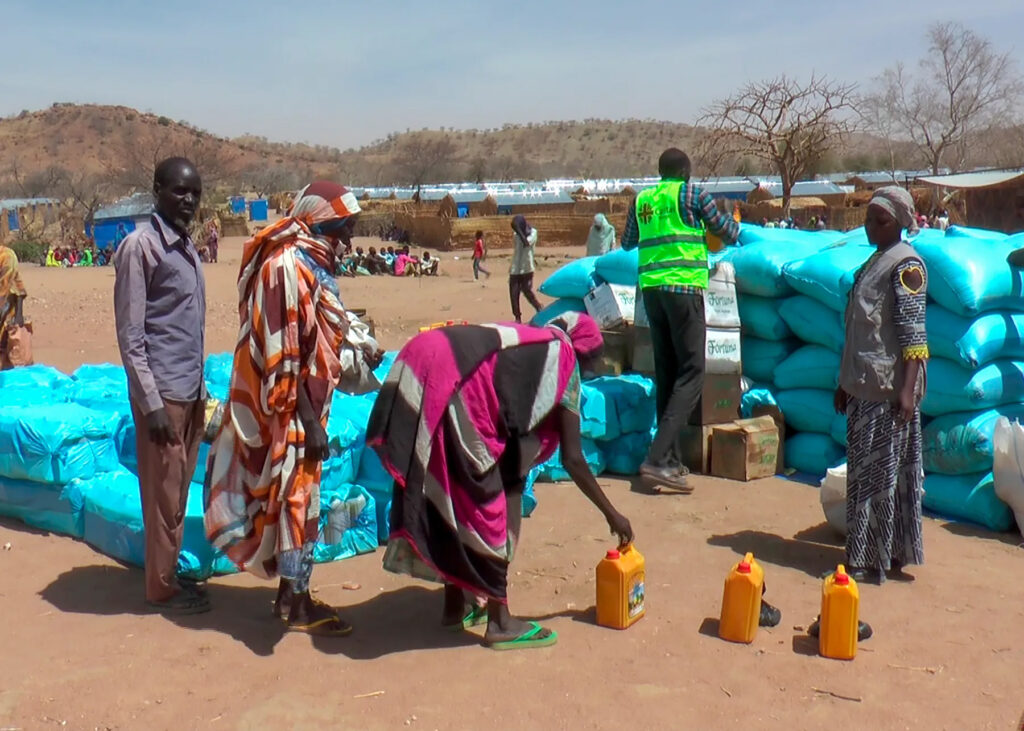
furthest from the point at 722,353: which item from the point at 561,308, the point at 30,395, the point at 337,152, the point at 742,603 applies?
the point at 337,152

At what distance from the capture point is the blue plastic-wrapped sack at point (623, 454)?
5.55m

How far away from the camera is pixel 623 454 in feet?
18.2

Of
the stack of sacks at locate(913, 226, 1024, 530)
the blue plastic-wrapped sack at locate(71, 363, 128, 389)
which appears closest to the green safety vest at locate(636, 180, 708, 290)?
the stack of sacks at locate(913, 226, 1024, 530)

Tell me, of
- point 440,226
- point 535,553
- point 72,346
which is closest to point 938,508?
point 535,553

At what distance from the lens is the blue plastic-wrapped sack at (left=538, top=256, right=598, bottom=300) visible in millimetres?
6547

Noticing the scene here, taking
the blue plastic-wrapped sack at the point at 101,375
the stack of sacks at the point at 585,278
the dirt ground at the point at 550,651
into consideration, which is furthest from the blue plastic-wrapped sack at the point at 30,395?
the stack of sacks at the point at 585,278

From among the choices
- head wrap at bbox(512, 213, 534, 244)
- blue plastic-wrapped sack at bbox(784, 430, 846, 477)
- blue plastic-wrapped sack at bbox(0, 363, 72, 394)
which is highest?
head wrap at bbox(512, 213, 534, 244)

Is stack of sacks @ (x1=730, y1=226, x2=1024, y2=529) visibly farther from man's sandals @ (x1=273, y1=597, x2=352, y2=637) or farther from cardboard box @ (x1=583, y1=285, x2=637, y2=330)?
man's sandals @ (x1=273, y1=597, x2=352, y2=637)

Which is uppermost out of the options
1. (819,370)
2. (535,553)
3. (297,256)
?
(297,256)

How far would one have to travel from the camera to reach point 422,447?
3.20 metres

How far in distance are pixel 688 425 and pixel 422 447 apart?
2.71 m

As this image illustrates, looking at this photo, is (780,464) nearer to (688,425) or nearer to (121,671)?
(688,425)

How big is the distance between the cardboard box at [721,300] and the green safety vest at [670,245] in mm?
313

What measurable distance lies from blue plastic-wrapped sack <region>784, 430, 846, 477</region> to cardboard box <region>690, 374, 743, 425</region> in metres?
0.37
